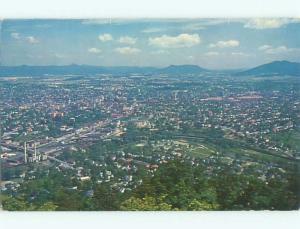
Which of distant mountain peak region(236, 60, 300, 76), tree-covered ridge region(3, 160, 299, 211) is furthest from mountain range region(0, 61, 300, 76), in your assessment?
tree-covered ridge region(3, 160, 299, 211)

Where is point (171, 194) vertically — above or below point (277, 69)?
below

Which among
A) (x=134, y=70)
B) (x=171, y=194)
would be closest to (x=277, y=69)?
(x=134, y=70)

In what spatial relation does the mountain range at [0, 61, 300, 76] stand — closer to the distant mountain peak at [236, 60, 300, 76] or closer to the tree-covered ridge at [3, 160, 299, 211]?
the distant mountain peak at [236, 60, 300, 76]

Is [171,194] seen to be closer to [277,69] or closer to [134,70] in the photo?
[134,70]

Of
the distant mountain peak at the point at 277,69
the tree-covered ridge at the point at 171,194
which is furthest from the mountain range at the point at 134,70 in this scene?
the tree-covered ridge at the point at 171,194

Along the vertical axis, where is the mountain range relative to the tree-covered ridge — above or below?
above

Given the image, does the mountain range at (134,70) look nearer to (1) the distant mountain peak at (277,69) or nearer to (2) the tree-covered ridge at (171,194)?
(1) the distant mountain peak at (277,69)

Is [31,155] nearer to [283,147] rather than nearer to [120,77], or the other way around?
[120,77]

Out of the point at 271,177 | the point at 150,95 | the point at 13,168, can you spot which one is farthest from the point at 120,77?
the point at 271,177
